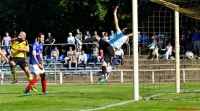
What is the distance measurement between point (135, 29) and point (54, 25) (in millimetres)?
38360

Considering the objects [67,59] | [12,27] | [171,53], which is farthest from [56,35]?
[171,53]

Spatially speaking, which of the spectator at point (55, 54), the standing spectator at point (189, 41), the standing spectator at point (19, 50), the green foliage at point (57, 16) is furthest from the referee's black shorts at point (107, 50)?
the green foliage at point (57, 16)

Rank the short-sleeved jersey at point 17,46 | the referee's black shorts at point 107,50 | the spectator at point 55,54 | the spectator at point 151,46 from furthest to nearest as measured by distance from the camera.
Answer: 1. the spectator at point 55,54
2. the spectator at point 151,46
3. the short-sleeved jersey at point 17,46
4. the referee's black shorts at point 107,50

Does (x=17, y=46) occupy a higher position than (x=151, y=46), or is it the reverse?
(x=151, y=46)

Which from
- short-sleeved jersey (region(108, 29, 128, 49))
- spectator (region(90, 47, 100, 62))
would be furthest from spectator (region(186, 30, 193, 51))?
short-sleeved jersey (region(108, 29, 128, 49))

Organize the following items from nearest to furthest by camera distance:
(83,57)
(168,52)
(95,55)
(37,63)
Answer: (37,63) → (168,52) → (83,57) → (95,55)

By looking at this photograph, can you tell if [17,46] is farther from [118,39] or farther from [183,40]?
[183,40]

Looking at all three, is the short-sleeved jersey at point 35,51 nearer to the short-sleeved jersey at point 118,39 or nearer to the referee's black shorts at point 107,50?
the referee's black shorts at point 107,50

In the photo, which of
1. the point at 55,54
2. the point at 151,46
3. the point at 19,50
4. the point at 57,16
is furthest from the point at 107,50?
the point at 57,16

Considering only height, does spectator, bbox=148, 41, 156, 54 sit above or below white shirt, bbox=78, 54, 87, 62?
above

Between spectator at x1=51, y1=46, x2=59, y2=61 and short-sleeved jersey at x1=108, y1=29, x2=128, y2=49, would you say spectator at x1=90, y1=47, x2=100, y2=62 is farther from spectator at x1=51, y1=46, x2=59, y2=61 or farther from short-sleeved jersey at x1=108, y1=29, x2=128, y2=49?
short-sleeved jersey at x1=108, y1=29, x2=128, y2=49

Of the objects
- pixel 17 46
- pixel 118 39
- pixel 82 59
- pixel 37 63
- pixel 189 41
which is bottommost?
pixel 37 63

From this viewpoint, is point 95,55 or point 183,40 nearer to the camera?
point 183,40

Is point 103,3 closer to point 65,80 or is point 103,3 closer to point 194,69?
point 65,80
